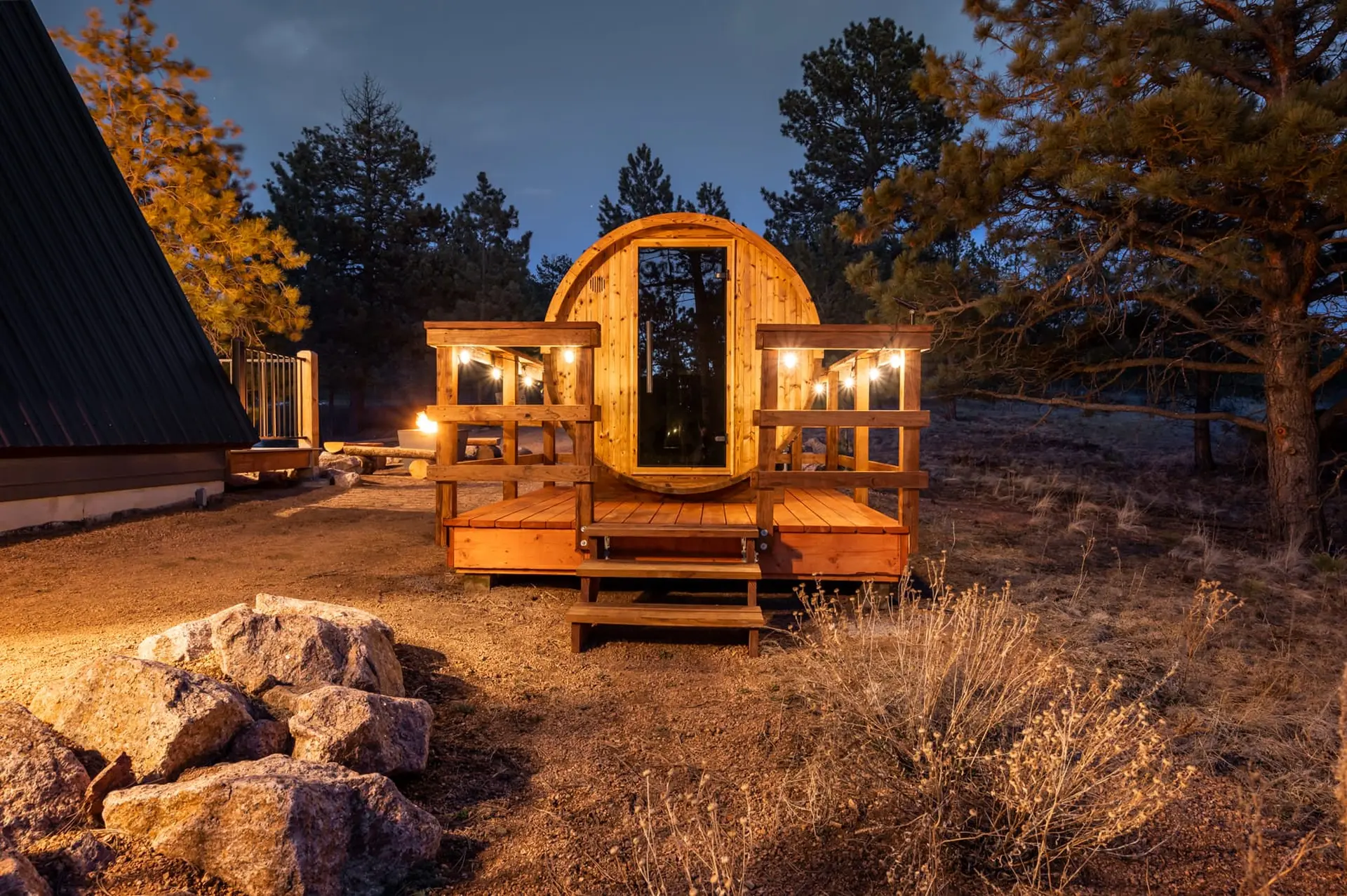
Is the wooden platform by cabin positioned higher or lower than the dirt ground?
higher

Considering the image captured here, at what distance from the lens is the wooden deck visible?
504 centimetres

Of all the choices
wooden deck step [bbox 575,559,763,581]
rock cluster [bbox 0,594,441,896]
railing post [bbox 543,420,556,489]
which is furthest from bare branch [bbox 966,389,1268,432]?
rock cluster [bbox 0,594,441,896]

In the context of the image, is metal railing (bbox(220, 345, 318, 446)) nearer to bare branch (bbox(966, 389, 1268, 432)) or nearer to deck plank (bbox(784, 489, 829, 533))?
deck plank (bbox(784, 489, 829, 533))

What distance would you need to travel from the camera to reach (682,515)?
17.7 ft

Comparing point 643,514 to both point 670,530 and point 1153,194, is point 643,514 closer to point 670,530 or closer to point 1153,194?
point 670,530

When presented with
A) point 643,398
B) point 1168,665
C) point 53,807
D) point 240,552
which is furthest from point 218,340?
point 1168,665

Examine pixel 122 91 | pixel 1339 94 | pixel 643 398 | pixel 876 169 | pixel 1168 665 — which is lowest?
pixel 1168 665

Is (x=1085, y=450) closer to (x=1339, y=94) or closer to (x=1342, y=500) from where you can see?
(x=1342, y=500)

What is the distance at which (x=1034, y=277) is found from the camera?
814 centimetres

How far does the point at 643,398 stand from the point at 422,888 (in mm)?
4879

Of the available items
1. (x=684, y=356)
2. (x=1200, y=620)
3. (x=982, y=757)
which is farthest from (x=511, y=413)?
(x=1200, y=620)

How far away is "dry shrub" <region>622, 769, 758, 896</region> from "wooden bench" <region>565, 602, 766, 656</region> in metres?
1.52

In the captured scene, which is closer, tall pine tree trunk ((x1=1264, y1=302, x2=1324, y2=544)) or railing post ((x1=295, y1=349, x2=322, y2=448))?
tall pine tree trunk ((x1=1264, y1=302, x2=1324, y2=544))

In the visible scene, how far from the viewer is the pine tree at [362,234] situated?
89.6ft
